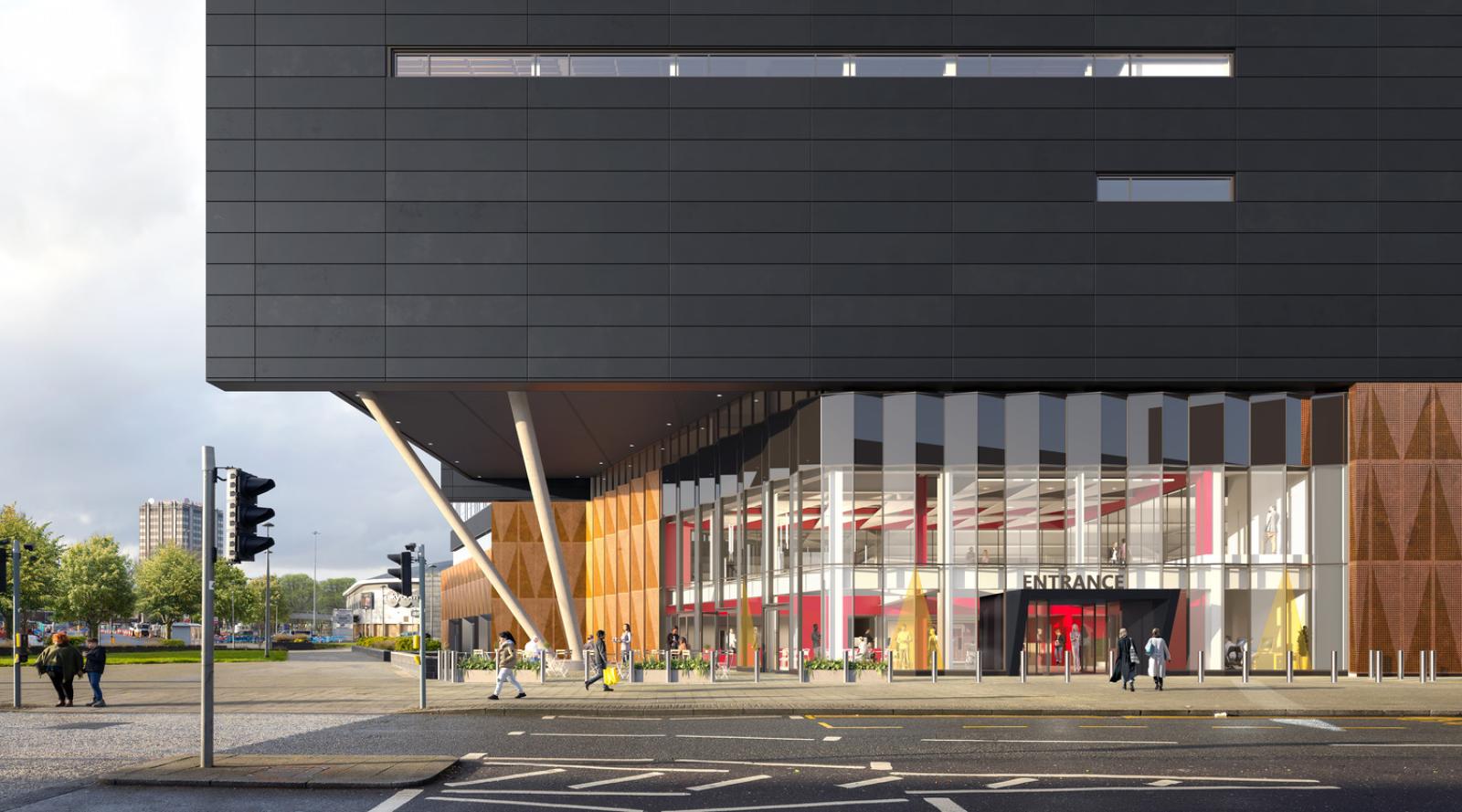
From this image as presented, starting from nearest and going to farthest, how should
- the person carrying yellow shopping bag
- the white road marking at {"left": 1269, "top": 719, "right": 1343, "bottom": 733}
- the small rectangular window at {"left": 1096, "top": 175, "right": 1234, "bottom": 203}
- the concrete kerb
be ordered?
the white road marking at {"left": 1269, "top": 719, "right": 1343, "bottom": 733}, the concrete kerb, the person carrying yellow shopping bag, the small rectangular window at {"left": 1096, "top": 175, "right": 1234, "bottom": 203}

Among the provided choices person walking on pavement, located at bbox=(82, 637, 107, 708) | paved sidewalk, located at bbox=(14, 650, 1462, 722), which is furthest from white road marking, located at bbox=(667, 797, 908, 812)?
person walking on pavement, located at bbox=(82, 637, 107, 708)

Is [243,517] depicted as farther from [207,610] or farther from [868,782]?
[868,782]

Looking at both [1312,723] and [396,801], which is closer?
[396,801]

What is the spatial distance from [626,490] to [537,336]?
2414 cm

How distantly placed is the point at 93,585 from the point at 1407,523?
284 ft

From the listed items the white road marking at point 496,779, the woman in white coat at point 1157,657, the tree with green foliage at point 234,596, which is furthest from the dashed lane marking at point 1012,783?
the tree with green foliage at point 234,596

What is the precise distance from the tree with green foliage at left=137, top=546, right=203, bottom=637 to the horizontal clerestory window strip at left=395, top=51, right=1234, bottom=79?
8058 centimetres

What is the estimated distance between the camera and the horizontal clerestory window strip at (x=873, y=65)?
42000 millimetres

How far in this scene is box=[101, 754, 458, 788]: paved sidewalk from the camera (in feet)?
47.8

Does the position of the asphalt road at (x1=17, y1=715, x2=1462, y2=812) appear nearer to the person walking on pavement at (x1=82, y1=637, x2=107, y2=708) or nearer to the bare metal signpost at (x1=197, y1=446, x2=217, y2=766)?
the bare metal signpost at (x1=197, y1=446, x2=217, y2=766)

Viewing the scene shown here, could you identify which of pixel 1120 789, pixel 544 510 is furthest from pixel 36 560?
pixel 1120 789

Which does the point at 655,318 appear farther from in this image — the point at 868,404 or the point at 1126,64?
the point at 1126,64

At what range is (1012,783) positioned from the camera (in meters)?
15.2

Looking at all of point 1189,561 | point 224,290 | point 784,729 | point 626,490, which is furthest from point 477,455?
point 784,729
